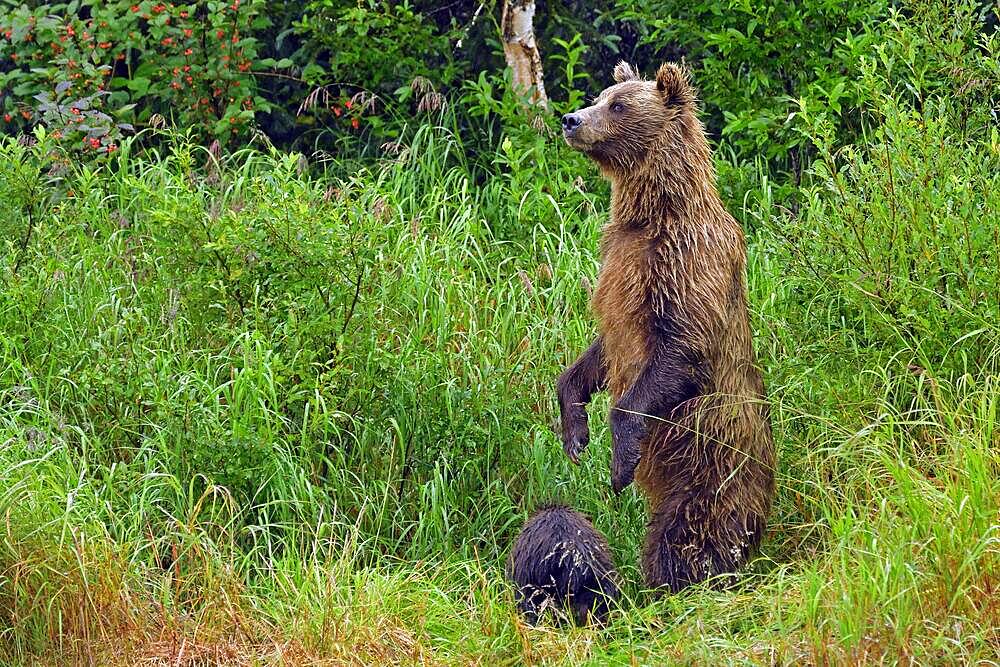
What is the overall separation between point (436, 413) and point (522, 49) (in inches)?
106

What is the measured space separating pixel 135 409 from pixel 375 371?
1009 millimetres

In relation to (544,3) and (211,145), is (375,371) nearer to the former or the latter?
(211,145)

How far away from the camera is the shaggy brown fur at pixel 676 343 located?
4914 mm

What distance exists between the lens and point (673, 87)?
17.0ft

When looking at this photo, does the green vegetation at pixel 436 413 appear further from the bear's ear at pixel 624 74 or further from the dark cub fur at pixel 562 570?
the bear's ear at pixel 624 74

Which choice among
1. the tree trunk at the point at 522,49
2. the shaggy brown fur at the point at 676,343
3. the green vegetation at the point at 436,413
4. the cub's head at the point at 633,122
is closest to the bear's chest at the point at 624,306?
the shaggy brown fur at the point at 676,343

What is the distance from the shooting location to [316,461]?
5.80 metres

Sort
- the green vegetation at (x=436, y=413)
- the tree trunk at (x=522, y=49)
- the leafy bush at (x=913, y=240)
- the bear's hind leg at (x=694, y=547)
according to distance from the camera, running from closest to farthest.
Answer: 1. the green vegetation at (x=436, y=413)
2. the bear's hind leg at (x=694, y=547)
3. the leafy bush at (x=913, y=240)
4. the tree trunk at (x=522, y=49)

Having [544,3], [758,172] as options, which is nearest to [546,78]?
[544,3]

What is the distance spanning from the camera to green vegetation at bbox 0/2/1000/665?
4.34 m

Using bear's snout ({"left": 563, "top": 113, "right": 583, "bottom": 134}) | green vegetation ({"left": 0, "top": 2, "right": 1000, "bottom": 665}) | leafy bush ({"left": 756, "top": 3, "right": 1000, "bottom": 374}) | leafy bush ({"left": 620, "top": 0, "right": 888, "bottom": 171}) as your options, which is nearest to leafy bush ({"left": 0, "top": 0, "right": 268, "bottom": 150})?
green vegetation ({"left": 0, "top": 2, "right": 1000, "bottom": 665})

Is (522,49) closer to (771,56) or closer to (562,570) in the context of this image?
(771,56)

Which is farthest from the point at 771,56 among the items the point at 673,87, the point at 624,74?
the point at 673,87

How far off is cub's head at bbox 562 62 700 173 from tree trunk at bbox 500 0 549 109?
2.69m
